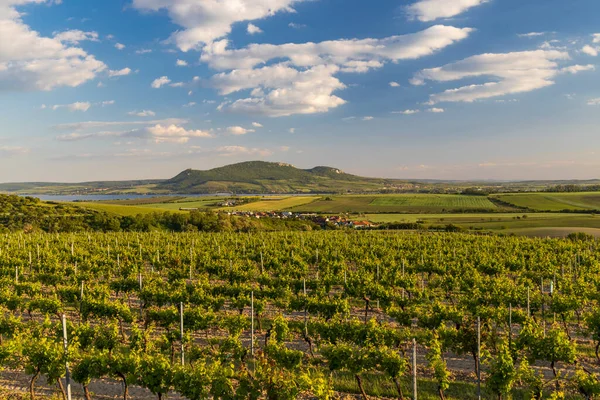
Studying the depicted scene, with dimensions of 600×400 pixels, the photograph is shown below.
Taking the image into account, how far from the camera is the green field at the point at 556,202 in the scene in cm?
9747

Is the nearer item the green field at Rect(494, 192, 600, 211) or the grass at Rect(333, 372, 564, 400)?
the grass at Rect(333, 372, 564, 400)

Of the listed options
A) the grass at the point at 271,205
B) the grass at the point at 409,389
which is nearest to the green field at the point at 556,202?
the grass at the point at 271,205

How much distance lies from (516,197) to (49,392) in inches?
5349

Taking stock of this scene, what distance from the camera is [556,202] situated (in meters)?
107

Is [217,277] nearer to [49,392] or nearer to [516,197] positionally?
[49,392]

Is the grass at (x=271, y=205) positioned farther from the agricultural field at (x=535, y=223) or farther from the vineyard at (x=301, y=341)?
the vineyard at (x=301, y=341)

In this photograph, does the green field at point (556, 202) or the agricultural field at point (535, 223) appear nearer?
the agricultural field at point (535, 223)

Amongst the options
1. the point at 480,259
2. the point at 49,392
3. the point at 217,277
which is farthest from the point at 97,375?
the point at 480,259

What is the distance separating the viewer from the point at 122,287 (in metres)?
20.7

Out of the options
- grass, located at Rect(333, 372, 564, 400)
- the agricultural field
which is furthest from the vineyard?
the agricultural field

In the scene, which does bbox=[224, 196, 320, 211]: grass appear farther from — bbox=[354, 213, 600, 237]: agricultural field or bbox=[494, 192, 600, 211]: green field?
bbox=[494, 192, 600, 211]: green field

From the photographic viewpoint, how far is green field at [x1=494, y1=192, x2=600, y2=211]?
9747 centimetres

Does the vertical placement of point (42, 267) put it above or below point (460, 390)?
above

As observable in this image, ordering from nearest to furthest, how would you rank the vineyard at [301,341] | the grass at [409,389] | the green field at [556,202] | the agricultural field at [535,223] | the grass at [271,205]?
the vineyard at [301,341]
the grass at [409,389]
the agricultural field at [535,223]
the green field at [556,202]
the grass at [271,205]
